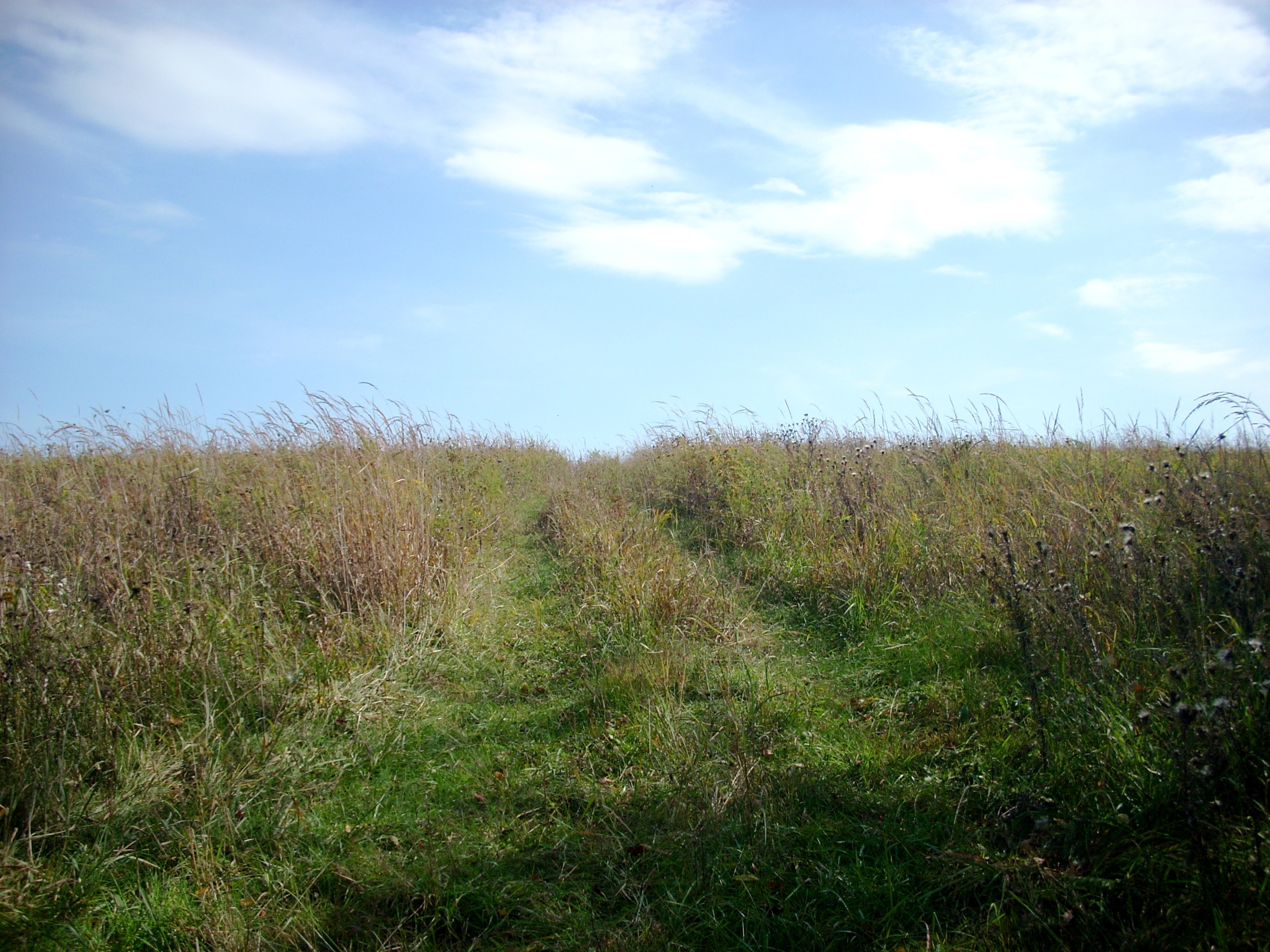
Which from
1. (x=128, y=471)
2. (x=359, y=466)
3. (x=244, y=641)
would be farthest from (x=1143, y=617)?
(x=128, y=471)

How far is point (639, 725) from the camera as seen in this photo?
3.54 metres

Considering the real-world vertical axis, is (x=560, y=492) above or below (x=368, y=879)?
above

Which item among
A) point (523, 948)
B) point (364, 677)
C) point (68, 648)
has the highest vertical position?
point (68, 648)

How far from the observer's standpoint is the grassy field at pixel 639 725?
2273 mm

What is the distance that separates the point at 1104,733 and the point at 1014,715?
0.64m

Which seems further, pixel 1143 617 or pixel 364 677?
pixel 364 677

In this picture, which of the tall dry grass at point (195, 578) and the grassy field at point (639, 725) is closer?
the grassy field at point (639, 725)

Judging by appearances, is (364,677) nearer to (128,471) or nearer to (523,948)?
(523,948)

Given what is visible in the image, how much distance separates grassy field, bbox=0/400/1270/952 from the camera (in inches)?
89.5

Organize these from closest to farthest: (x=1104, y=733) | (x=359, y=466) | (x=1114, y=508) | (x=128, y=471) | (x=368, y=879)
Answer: (x=368, y=879)
(x=1104, y=733)
(x=1114, y=508)
(x=359, y=466)
(x=128, y=471)

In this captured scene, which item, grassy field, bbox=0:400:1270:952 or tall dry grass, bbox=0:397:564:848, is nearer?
grassy field, bbox=0:400:1270:952

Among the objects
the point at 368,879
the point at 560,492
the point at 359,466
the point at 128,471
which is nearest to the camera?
the point at 368,879

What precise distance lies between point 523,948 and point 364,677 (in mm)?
2117

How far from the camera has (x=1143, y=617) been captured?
353cm
